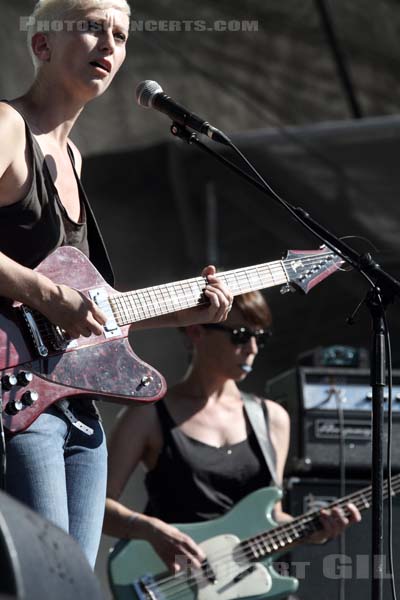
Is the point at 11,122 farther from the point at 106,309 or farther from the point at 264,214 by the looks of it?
the point at 264,214

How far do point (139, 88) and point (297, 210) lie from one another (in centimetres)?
53

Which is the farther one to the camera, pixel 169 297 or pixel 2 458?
pixel 169 297

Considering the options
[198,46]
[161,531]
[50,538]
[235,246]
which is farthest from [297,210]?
[198,46]

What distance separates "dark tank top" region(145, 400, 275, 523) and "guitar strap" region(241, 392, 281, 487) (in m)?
0.02

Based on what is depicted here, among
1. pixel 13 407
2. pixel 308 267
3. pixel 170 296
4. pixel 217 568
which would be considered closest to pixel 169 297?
pixel 170 296

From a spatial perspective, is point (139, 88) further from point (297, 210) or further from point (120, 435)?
point (120, 435)

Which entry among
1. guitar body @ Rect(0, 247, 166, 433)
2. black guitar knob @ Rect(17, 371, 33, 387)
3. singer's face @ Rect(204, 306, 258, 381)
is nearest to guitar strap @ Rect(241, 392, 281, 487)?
singer's face @ Rect(204, 306, 258, 381)

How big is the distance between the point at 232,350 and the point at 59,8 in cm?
207

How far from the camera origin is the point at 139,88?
289 centimetres

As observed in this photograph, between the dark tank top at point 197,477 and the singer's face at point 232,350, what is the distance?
32cm

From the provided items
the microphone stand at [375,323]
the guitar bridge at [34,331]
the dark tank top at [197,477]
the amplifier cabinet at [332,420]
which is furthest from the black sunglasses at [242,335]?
the guitar bridge at [34,331]

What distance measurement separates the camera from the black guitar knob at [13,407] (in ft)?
8.15

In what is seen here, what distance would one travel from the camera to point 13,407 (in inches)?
98.0

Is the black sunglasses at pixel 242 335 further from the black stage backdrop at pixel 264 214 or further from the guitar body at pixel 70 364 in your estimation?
the guitar body at pixel 70 364
